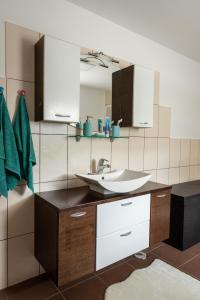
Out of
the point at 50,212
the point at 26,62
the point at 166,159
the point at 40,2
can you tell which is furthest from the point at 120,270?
the point at 40,2

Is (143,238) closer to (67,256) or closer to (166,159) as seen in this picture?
(67,256)

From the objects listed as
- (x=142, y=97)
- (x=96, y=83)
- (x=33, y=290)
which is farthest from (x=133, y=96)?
(x=33, y=290)

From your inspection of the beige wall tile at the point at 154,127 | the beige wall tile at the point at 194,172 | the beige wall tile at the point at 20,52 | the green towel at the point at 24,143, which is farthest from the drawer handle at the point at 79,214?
the beige wall tile at the point at 194,172

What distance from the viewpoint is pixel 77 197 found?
1.65 meters

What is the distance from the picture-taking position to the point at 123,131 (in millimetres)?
2291

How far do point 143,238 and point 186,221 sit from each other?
2.37ft

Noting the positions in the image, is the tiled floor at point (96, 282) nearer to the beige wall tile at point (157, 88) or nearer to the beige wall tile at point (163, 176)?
the beige wall tile at point (163, 176)

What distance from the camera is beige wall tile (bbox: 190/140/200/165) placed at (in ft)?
10.3

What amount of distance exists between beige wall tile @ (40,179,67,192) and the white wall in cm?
93

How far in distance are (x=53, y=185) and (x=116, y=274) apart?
0.99 metres

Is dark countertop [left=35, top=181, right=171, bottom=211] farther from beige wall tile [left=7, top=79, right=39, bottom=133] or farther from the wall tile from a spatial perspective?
beige wall tile [left=7, top=79, right=39, bottom=133]

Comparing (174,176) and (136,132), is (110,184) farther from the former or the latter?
(174,176)

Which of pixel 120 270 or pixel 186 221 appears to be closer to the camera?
pixel 120 270

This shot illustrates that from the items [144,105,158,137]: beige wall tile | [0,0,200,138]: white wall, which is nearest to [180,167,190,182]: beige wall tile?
[0,0,200,138]: white wall
